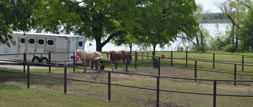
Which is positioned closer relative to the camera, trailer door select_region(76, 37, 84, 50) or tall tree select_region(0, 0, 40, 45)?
tall tree select_region(0, 0, 40, 45)

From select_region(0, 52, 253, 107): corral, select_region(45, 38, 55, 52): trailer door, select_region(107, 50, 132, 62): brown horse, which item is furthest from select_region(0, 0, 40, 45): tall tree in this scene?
select_region(45, 38, 55, 52): trailer door

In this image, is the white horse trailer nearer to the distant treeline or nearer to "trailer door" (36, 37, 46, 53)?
"trailer door" (36, 37, 46, 53)

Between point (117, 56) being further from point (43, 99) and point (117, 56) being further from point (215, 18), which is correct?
point (215, 18)

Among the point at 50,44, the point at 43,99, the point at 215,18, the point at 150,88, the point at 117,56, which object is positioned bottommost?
the point at 43,99

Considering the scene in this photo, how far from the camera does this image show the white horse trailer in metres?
29.9

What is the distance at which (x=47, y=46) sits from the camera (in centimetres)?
3116

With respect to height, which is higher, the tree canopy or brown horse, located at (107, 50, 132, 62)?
the tree canopy

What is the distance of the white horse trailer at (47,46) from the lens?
29922mm

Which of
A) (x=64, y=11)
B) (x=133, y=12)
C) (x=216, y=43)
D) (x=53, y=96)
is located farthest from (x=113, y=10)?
(x=216, y=43)

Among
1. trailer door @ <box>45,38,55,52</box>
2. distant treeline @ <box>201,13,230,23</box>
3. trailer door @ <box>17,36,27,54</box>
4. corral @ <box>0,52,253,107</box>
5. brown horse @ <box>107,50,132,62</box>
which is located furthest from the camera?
distant treeline @ <box>201,13,230,23</box>

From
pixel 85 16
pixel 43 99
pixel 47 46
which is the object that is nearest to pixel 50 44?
pixel 47 46

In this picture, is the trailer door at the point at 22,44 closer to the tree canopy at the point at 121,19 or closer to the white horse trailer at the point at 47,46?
the white horse trailer at the point at 47,46

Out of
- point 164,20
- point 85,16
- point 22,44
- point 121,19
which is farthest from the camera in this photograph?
point 164,20

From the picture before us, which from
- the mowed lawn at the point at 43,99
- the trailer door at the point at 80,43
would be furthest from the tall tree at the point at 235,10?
the mowed lawn at the point at 43,99
